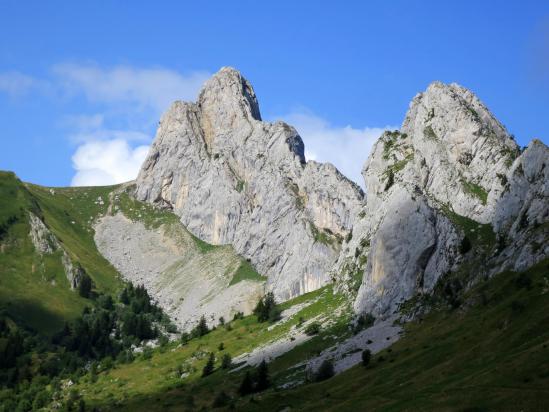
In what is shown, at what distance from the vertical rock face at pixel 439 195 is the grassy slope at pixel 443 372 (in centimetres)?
1704

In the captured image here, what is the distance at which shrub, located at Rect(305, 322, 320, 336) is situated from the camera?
150875mm

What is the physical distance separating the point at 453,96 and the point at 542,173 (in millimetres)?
60659

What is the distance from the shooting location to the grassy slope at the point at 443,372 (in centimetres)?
5578

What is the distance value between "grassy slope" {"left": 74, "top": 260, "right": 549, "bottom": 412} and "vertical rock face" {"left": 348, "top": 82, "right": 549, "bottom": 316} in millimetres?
17042

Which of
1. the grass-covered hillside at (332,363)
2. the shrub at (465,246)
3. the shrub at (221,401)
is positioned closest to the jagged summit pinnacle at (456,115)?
the grass-covered hillside at (332,363)

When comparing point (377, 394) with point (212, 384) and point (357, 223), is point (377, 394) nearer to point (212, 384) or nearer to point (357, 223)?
point (212, 384)

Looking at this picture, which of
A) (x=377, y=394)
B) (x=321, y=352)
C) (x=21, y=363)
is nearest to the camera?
(x=377, y=394)

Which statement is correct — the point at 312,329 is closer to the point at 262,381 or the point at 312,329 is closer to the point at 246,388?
the point at 262,381

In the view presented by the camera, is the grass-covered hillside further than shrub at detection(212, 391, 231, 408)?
No

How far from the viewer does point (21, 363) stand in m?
191

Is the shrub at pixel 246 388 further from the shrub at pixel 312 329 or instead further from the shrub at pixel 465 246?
the shrub at pixel 465 246

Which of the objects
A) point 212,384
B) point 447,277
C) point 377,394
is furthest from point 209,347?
point 377,394

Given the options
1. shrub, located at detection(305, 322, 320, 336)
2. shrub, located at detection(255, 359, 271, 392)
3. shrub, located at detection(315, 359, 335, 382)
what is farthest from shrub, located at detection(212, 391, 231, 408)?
shrub, located at detection(305, 322, 320, 336)

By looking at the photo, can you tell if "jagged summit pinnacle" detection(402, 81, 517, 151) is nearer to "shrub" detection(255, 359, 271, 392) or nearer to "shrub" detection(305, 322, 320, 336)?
"shrub" detection(305, 322, 320, 336)
